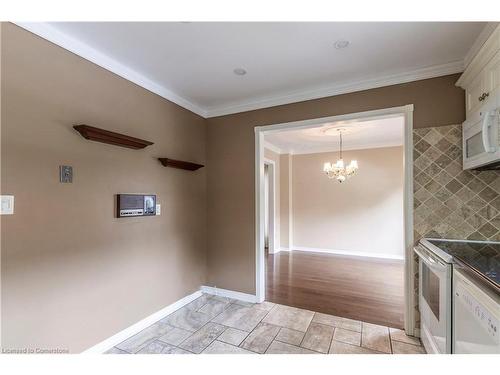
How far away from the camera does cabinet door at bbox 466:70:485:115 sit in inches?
72.4

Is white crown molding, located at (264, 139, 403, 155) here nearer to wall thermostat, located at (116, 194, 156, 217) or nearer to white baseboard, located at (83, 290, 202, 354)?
wall thermostat, located at (116, 194, 156, 217)

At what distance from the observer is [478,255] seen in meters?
1.65

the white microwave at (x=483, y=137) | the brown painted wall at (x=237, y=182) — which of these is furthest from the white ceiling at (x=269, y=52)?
the white microwave at (x=483, y=137)

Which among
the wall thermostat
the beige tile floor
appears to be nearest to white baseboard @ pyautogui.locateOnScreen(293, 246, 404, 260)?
the beige tile floor

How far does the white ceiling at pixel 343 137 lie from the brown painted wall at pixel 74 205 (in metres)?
2.22

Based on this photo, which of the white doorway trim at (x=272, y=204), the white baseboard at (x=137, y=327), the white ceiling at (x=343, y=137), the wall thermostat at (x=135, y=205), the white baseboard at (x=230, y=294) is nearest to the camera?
the white baseboard at (x=137, y=327)

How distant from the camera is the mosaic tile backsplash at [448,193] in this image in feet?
6.91

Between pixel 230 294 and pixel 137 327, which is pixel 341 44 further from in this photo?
pixel 137 327

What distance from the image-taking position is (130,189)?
238 cm

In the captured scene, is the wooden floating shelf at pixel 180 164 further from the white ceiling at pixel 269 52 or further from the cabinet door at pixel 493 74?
the cabinet door at pixel 493 74

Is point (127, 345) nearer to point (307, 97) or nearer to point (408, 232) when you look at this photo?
point (408, 232)

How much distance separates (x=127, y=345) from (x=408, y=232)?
9.62 ft
